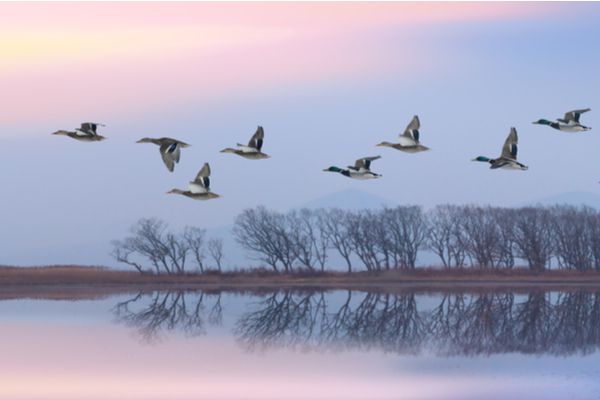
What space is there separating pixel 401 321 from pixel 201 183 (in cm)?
2217

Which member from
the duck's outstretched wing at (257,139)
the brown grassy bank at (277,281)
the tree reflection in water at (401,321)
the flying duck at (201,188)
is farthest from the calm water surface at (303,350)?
the brown grassy bank at (277,281)

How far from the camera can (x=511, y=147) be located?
27516mm

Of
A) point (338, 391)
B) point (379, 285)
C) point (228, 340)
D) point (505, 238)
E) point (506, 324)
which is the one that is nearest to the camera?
point (338, 391)

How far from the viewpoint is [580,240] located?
295 ft

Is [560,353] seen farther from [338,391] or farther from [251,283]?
[251,283]

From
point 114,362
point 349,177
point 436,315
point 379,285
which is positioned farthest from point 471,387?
point 379,285

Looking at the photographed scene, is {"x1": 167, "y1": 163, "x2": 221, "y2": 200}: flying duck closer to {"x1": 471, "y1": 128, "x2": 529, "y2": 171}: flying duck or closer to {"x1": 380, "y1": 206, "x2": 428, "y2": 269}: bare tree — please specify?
{"x1": 471, "y1": 128, "x2": 529, "y2": 171}: flying duck

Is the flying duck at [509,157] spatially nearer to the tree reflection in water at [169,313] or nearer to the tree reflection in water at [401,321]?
the tree reflection in water at [401,321]

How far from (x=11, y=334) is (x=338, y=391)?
16.5 metres

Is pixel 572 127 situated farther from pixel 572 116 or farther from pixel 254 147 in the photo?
pixel 254 147

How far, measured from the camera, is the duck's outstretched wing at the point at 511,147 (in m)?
27.5

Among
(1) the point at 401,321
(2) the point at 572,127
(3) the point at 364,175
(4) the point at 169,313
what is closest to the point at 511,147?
(2) the point at 572,127

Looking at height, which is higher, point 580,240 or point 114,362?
point 580,240

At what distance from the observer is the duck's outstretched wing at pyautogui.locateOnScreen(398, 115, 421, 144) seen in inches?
1090
